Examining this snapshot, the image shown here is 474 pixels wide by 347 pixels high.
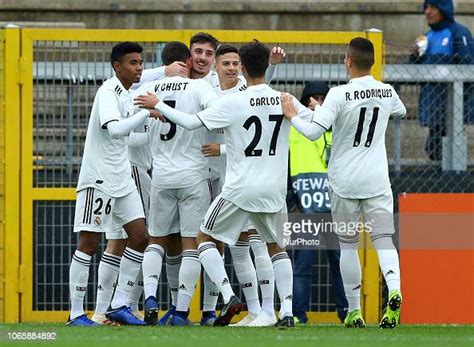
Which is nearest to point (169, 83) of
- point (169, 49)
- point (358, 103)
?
point (169, 49)

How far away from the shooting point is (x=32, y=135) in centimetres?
1466

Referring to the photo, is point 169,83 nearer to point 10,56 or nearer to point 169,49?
point 169,49

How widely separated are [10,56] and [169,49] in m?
1.83

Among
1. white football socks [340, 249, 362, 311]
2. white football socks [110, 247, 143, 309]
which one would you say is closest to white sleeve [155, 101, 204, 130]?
white football socks [110, 247, 143, 309]

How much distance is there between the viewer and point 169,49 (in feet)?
44.3

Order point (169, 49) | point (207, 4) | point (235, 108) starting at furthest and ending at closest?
point (207, 4) → point (169, 49) → point (235, 108)

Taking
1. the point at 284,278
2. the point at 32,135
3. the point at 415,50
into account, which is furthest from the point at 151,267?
the point at 415,50

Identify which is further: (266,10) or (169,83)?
(266,10)

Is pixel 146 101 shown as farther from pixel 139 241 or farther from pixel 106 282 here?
pixel 106 282

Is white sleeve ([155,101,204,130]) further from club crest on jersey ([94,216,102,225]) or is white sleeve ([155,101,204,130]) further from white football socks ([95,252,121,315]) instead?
white football socks ([95,252,121,315])

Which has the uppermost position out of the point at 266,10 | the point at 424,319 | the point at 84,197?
the point at 266,10

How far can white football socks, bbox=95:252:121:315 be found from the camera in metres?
13.2

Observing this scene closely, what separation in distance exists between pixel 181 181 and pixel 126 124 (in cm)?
89

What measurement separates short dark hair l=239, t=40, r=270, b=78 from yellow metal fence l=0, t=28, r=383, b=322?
2.46 meters
